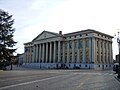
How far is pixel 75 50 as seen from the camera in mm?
102188

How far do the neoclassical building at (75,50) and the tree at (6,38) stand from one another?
47892 millimetres

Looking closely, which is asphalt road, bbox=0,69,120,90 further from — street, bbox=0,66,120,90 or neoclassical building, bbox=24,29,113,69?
neoclassical building, bbox=24,29,113,69

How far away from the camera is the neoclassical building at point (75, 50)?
92688mm

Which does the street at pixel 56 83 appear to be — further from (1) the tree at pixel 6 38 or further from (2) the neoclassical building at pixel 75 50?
(2) the neoclassical building at pixel 75 50

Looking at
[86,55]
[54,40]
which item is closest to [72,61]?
[86,55]

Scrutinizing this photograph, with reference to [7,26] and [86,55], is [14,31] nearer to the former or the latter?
[7,26]

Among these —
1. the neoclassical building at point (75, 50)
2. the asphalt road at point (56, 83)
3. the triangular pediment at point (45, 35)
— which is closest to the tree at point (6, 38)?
the asphalt road at point (56, 83)

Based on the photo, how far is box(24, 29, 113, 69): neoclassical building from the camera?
92.7 metres

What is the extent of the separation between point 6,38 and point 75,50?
190 feet

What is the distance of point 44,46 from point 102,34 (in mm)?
39349

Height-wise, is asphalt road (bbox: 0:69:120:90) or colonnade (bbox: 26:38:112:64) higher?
colonnade (bbox: 26:38:112:64)

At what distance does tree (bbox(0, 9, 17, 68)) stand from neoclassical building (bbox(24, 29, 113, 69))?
1885 inches

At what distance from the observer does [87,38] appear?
3730 inches

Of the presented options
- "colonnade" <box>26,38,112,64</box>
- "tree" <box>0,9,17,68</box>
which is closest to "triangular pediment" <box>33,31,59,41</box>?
"colonnade" <box>26,38,112,64</box>
